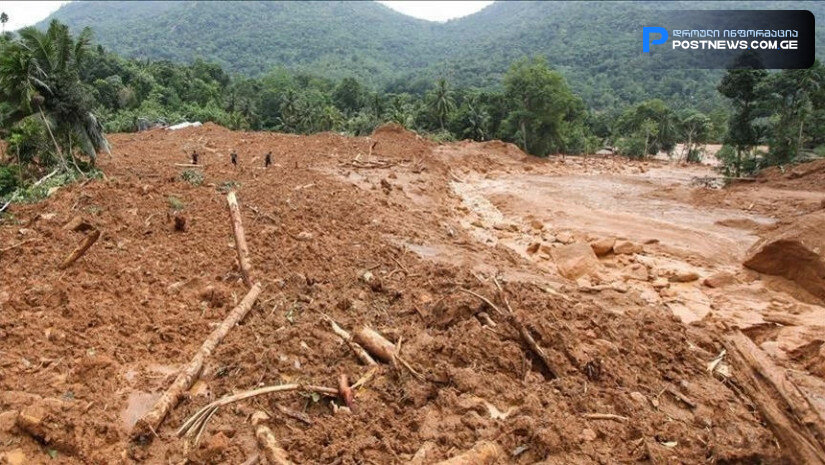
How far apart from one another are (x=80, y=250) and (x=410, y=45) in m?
186

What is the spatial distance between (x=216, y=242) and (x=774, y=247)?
31.9 feet

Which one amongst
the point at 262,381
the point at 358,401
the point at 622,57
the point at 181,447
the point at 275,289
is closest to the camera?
the point at 181,447

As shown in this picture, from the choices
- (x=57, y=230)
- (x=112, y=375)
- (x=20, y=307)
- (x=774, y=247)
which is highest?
(x=57, y=230)

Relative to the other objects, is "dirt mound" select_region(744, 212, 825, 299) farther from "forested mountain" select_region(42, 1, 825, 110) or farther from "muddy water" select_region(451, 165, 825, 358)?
Answer: "forested mountain" select_region(42, 1, 825, 110)

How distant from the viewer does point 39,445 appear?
129 inches

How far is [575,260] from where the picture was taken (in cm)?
927

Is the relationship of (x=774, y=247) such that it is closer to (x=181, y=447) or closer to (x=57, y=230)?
(x=181, y=447)

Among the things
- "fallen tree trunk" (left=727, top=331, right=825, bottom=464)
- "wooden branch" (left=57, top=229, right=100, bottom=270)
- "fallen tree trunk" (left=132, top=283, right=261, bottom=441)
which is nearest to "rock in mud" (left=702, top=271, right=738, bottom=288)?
"fallen tree trunk" (left=727, top=331, right=825, bottom=464)

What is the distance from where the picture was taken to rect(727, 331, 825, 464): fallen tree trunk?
3.30 m

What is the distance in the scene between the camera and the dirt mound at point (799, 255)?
26.8ft

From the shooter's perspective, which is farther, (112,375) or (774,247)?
(774,247)

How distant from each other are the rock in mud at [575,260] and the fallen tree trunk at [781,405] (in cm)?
443

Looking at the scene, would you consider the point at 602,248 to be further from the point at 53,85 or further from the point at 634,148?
the point at 634,148

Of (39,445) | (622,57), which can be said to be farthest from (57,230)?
(622,57)
